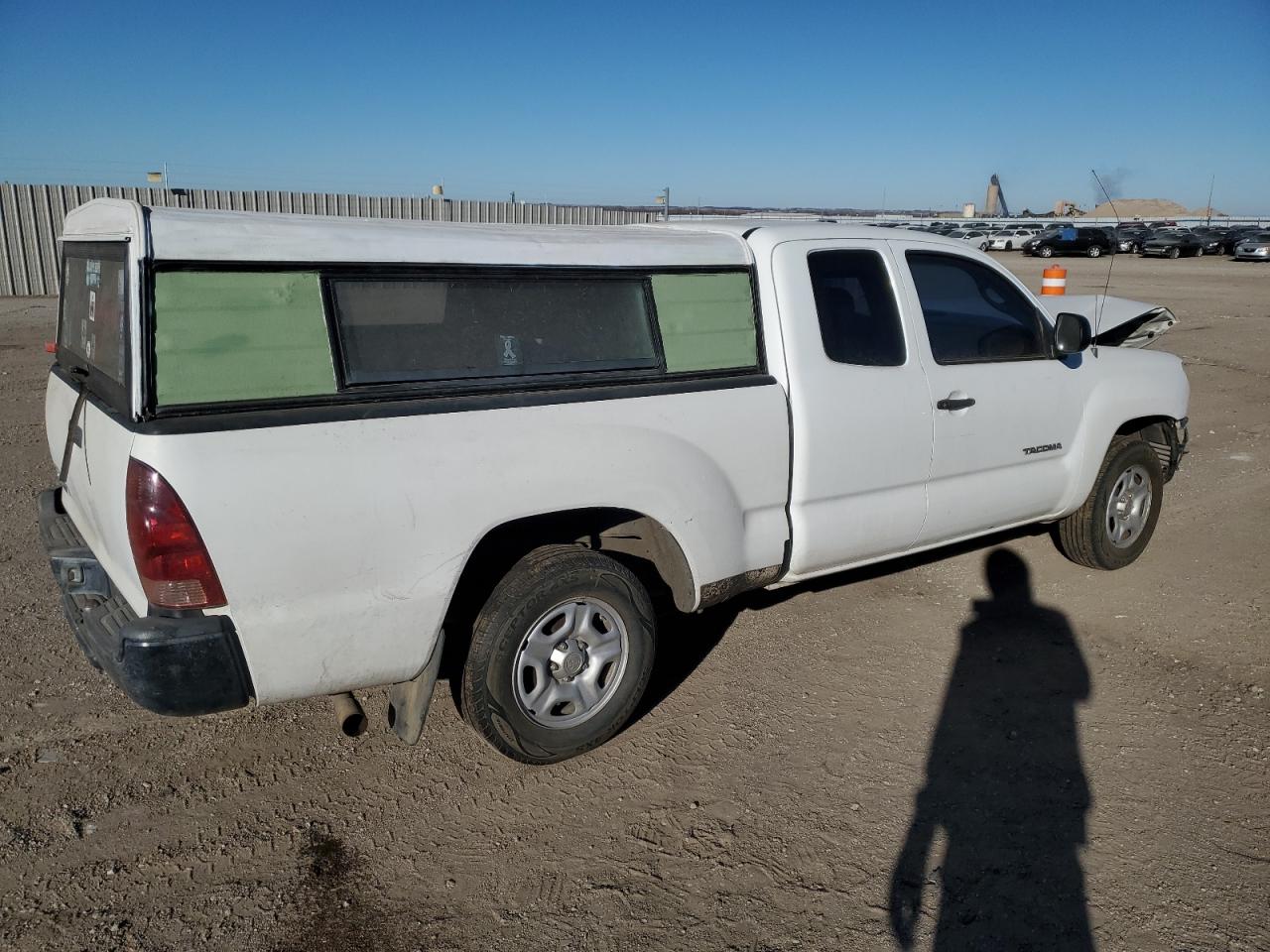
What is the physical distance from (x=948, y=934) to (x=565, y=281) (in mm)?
2496

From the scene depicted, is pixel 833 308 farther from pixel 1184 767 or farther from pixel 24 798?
pixel 24 798

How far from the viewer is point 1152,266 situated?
3259 cm

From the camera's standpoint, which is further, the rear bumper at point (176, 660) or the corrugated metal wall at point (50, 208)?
the corrugated metal wall at point (50, 208)

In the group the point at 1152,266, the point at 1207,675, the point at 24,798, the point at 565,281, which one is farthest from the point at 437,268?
the point at 1152,266

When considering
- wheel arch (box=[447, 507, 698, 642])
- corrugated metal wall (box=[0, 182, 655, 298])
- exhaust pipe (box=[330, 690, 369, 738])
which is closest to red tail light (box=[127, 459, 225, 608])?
exhaust pipe (box=[330, 690, 369, 738])

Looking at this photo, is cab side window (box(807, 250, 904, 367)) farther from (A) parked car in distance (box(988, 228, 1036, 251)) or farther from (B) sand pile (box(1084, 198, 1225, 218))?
(B) sand pile (box(1084, 198, 1225, 218))

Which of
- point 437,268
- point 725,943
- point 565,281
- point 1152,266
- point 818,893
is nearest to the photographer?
point 725,943

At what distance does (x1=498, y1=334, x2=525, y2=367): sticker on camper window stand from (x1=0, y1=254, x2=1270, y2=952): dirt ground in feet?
5.21

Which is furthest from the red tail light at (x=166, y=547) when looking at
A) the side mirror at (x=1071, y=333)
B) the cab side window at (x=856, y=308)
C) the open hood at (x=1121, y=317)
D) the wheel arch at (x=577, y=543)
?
the open hood at (x=1121, y=317)

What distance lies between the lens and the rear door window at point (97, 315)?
2994 mm

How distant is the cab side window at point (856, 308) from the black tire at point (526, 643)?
1.42 m

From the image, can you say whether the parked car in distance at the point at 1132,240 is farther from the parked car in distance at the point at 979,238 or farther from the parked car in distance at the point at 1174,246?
the parked car in distance at the point at 979,238

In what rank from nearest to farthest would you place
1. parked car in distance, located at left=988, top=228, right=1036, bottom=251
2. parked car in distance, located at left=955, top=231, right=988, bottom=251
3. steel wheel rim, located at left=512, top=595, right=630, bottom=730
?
steel wheel rim, located at left=512, top=595, right=630, bottom=730
parked car in distance, located at left=955, top=231, right=988, bottom=251
parked car in distance, located at left=988, top=228, right=1036, bottom=251

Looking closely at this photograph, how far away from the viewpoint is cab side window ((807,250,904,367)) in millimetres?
4266
